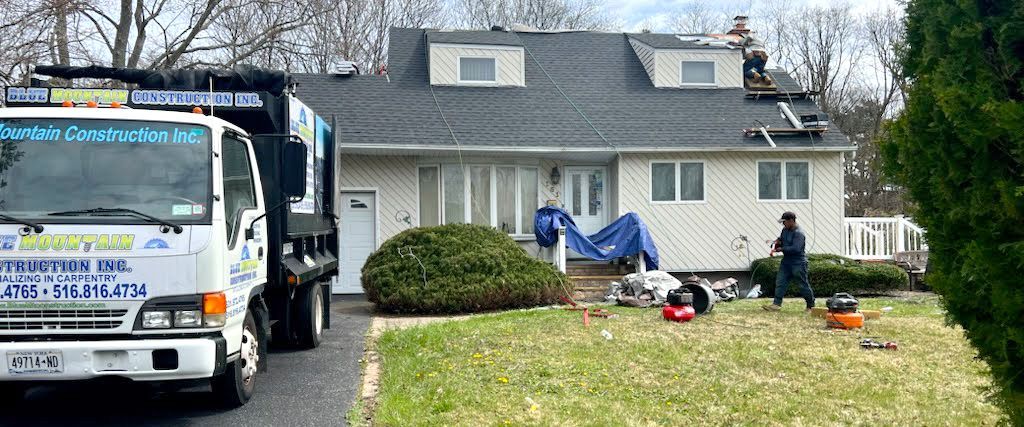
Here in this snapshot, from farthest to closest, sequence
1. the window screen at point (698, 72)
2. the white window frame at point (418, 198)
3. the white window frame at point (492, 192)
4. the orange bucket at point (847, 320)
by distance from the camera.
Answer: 1. the window screen at point (698, 72)
2. the white window frame at point (492, 192)
3. the white window frame at point (418, 198)
4. the orange bucket at point (847, 320)

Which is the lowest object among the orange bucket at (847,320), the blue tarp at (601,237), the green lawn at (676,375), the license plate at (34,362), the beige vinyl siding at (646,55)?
the green lawn at (676,375)

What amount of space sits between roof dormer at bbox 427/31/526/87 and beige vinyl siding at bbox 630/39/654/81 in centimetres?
309

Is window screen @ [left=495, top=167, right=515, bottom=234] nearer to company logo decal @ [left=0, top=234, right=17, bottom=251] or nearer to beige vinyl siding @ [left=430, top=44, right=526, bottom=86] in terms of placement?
beige vinyl siding @ [left=430, top=44, right=526, bottom=86]

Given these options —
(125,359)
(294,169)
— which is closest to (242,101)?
(294,169)

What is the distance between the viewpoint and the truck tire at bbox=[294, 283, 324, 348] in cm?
983

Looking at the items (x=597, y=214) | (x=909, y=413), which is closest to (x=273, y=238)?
(x=909, y=413)

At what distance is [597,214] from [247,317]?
43.4 feet

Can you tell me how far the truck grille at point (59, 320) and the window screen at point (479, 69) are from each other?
15.4 metres

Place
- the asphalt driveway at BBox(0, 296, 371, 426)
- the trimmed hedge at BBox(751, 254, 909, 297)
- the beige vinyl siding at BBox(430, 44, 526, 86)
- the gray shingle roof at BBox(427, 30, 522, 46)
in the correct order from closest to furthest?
the asphalt driveway at BBox(0, 296, 371, 426) → the trimmed hedge at BBox(751, 254, 909, 297) → the beige vinyl siding at BBox(430, 44, 526, 86) → the gray shingle roof at BBox(427, 30, 522, 46)

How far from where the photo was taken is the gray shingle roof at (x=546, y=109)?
1853 centimetres

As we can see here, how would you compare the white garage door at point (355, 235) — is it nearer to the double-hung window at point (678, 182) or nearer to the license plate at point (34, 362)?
the double-hung window at point (678, 182)

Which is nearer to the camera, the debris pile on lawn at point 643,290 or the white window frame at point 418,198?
the debris pile on lawn at point 643,290

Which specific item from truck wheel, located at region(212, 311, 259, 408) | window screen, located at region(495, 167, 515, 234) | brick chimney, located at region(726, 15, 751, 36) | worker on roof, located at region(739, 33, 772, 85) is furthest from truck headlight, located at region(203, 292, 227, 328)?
brick chimney, located at region(726, 15, 751, 36)

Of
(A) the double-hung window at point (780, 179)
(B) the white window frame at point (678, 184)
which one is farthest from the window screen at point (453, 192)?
(A) the double-hung window at point (780, 179)
